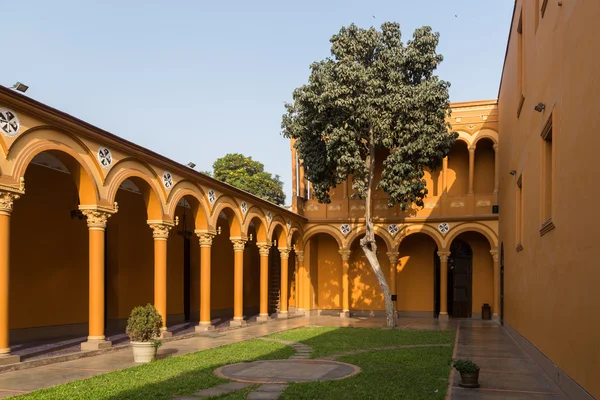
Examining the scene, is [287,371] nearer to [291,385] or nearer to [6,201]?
[291,385]

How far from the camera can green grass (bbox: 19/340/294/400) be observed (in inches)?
350

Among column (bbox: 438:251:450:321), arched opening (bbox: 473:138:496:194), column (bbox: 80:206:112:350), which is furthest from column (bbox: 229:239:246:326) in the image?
arched opening (bbox: 473:138:496:194)

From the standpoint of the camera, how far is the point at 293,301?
31.5 metres

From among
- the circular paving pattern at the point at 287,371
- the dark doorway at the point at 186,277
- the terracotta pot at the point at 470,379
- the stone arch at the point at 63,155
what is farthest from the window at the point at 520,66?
the dark doorway at the point at 186,277

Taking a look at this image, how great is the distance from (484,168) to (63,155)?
21.0 m

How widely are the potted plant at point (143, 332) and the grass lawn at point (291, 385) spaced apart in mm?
278

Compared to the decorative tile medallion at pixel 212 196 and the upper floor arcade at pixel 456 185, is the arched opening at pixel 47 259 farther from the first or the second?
the upper floor arcade at pixel 456 185

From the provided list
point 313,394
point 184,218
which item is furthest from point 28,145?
point 184,218

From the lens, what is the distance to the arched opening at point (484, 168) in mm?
28484

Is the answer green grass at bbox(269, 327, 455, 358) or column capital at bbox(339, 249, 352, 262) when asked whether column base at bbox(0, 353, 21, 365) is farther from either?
column capital at bbox(339, 249, 352, 262)

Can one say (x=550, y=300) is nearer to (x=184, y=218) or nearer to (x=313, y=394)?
(x=313, y=394)

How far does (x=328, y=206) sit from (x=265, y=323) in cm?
799

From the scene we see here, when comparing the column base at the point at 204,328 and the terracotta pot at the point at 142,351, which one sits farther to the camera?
the column base at the point at 204,328

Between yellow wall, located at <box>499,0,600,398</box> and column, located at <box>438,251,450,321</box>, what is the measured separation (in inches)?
477
